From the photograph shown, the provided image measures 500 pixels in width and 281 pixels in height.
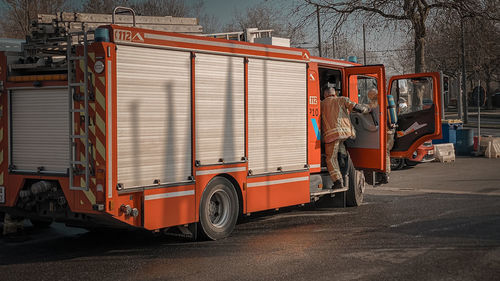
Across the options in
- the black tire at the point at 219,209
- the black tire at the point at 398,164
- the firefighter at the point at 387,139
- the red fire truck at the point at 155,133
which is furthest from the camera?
the black tire at the point at 398,164

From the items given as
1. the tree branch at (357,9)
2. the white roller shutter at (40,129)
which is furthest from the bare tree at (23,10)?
the white roller shutter at (40,129)

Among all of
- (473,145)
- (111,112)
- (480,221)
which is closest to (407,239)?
(480,221)

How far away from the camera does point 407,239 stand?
857cm

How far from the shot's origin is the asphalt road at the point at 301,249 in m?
6.88

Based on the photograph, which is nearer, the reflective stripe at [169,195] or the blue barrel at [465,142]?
the reflective stripe at [169,195]

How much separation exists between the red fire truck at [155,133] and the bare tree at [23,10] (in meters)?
27.2

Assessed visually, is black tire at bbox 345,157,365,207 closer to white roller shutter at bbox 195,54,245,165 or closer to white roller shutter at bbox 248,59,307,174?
white roller shutter at bbox 248,59,307,174

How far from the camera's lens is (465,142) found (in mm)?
23656

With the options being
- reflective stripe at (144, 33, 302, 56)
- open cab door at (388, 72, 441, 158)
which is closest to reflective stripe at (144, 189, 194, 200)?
reflective stripe at (144, 33, 302, 56)

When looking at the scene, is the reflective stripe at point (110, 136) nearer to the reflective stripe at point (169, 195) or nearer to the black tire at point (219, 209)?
the reflective stripe at point (169, 195)

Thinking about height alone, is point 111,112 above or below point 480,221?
above

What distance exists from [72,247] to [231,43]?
347 cm

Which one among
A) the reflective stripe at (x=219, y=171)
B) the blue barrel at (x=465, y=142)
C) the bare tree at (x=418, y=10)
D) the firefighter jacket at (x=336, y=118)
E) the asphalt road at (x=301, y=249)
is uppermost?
the bare tree at (x=418, y=10)

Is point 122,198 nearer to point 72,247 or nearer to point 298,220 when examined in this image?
point 72,247
